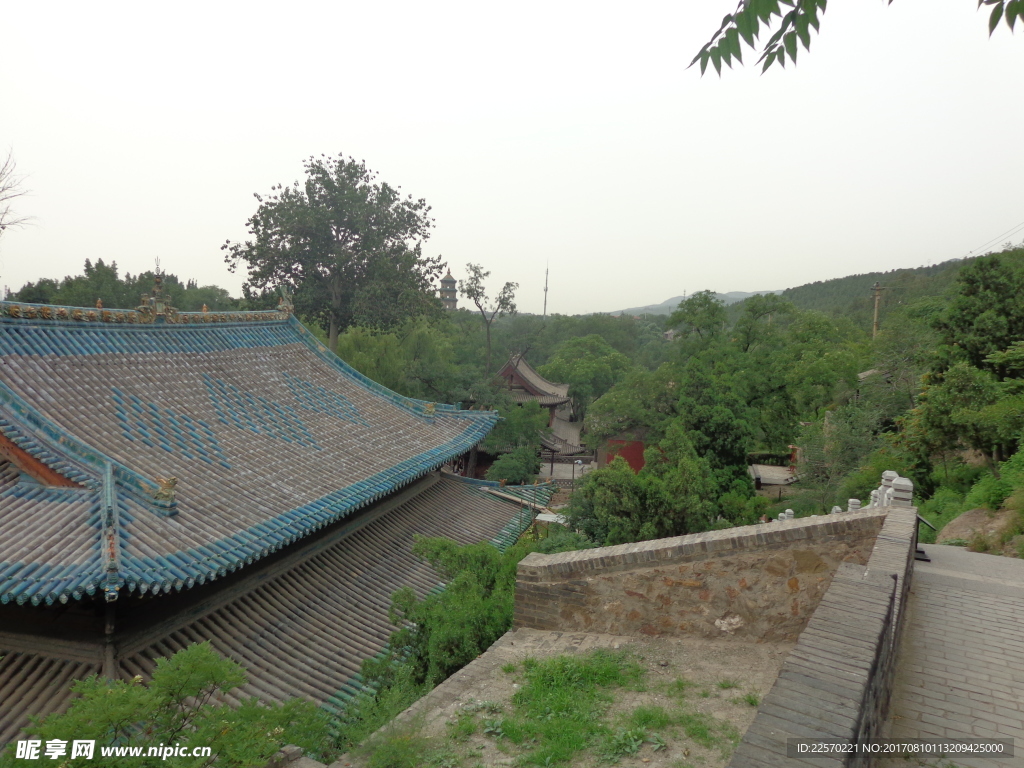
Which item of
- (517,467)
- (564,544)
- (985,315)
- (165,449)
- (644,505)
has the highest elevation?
(985,315)

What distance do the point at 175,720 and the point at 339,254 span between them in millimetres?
24534

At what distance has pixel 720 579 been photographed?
18.5 feet

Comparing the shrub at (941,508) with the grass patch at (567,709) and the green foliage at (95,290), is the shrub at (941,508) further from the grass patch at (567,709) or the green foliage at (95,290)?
the green foliage at (95,290)

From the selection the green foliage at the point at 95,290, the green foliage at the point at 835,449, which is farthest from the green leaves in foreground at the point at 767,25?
the green foliage at the point at 95,290

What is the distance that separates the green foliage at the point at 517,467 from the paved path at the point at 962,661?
60.8 ft

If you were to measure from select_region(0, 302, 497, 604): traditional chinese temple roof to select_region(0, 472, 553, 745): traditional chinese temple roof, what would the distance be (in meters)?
0.77

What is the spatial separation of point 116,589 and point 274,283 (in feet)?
78.0

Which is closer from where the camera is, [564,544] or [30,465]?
[30,465]

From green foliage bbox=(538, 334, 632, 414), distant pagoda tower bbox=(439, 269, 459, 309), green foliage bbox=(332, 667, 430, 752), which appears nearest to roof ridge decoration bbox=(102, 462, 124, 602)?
green foliage bbox=(332, 667, 430, 752)

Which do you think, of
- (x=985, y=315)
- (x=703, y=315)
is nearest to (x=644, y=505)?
(x=985, y=315)

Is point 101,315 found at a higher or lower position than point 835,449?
higher

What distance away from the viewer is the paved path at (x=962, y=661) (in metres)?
4.01

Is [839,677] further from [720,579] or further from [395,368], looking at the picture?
[395,368]

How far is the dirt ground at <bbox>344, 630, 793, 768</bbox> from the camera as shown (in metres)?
4.00
